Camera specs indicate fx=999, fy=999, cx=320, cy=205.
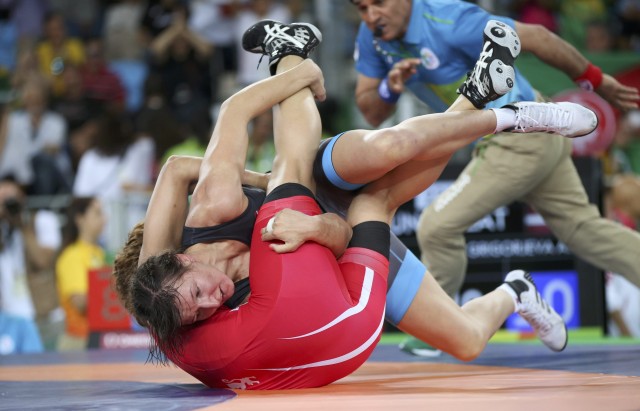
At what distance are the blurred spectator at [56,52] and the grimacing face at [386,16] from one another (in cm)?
598

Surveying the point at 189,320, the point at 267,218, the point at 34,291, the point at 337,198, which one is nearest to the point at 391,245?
the point at 337,198

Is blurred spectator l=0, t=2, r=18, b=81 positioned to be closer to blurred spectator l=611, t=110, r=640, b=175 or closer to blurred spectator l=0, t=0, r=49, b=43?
blurred spectator l=0, t=0, r=49, b=43

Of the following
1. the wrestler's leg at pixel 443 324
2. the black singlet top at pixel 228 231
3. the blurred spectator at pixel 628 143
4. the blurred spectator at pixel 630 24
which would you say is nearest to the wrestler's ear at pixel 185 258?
the black singlet top at pixel 228 231

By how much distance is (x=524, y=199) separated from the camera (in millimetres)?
4777

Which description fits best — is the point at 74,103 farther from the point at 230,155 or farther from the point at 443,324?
the point at 443,324

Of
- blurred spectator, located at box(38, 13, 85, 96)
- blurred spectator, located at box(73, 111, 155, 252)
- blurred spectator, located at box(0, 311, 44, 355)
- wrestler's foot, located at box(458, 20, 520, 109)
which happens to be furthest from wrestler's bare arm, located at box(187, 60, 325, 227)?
blurred spectator, located at box(38, 13, 85, 96)

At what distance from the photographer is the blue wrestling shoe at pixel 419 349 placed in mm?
4562

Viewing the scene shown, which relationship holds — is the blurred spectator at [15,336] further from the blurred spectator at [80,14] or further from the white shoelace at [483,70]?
the blurred spectator at [80,14]

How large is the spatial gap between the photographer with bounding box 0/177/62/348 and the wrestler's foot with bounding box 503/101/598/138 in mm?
4774

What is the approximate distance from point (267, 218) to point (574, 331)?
136 inches

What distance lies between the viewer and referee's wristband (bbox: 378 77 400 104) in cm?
468

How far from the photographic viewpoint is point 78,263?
6.87m

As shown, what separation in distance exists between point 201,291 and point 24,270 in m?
4.89

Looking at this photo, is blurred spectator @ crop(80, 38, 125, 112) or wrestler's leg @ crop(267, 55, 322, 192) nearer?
wrestler's leg @ crop(267, 55, 322, 192)
